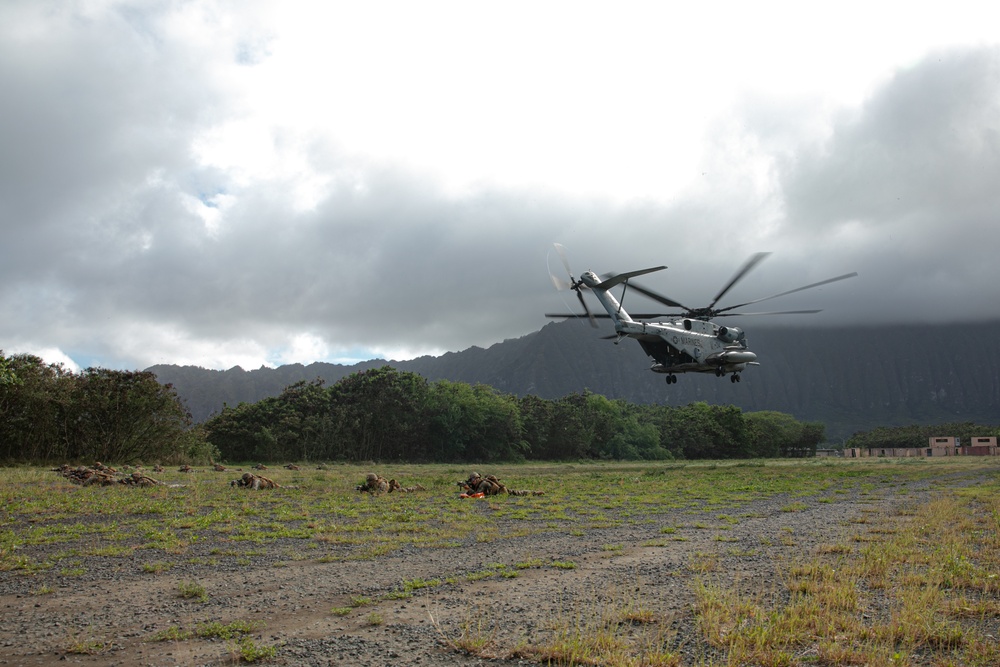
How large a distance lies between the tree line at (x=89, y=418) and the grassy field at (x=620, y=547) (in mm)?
22446

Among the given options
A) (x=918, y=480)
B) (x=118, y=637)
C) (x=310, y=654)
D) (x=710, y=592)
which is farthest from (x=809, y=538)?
(x=918, y=480)

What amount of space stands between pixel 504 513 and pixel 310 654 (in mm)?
14018

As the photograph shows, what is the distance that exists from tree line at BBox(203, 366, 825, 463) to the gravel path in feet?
216

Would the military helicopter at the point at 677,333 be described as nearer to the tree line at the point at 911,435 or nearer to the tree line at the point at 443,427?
the tree line at the point at 443,427

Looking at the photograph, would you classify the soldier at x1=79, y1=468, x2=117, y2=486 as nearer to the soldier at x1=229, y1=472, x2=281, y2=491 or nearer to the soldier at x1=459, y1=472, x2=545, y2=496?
the soldier at x1=229, y1=472, x2=281, y2=491

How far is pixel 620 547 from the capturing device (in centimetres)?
1351

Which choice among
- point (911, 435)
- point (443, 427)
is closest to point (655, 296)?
point (443, 427)

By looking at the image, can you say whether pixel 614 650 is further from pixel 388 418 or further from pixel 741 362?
pixel 388 418

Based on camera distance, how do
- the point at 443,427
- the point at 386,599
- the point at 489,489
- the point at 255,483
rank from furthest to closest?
the point at 443,427 < the point at 255,483 < the point at 489,489 < the point at 386,599

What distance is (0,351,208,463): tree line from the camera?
1889 inches

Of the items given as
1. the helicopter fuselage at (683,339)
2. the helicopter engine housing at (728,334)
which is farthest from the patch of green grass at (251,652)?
the helicopter engine housing at (728,334)

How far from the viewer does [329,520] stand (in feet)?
59.0

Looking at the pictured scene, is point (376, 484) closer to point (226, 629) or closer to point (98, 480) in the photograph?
point (98, 480)

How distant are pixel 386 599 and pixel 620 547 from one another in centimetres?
607
